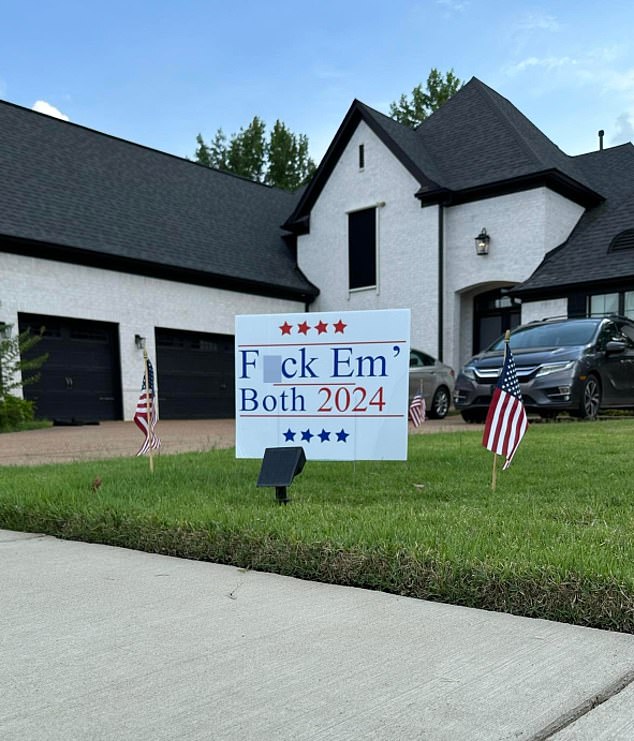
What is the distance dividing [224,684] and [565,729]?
970 millimetres

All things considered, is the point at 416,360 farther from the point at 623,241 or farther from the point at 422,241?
the point at 623,241

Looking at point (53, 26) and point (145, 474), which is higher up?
point (53, 26)

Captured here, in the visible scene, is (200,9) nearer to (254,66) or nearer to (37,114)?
(254,66)

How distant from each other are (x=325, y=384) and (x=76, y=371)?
1229 cm

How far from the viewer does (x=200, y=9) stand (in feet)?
40.4

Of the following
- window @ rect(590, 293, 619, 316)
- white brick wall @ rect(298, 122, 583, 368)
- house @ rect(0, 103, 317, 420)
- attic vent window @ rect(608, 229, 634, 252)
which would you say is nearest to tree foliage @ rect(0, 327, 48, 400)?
house @ rect(0, 103, 317, 420)

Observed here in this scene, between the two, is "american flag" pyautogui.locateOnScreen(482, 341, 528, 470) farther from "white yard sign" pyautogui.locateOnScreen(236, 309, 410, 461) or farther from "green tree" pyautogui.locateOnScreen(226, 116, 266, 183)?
"green tree" pyautogui.locateOnScreen(226, 116, 266, 183)

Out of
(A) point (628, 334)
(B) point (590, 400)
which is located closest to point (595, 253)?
(A) point (628, 334)

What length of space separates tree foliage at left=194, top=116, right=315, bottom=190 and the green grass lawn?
37705mm

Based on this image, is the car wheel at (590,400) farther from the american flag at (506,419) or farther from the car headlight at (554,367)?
the american flag at (506,419)

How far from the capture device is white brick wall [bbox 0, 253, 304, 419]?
14852mm

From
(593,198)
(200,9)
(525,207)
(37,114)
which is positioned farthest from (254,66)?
(593,198)

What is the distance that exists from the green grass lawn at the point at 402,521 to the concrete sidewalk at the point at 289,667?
0.41ft

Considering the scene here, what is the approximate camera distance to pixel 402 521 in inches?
143
